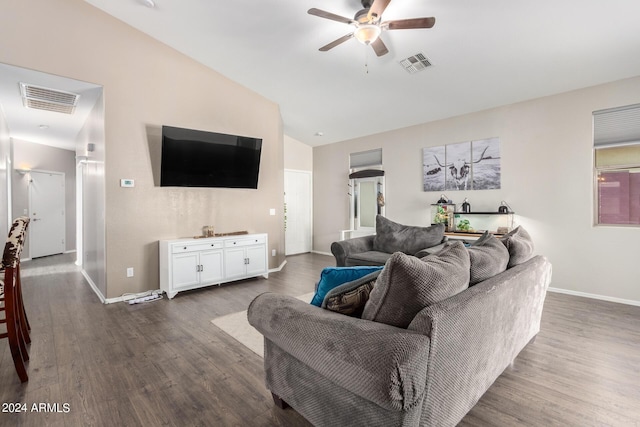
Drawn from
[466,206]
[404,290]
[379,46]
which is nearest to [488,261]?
[404,290]

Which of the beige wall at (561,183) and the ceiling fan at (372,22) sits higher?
the ceiling fan at (372,22)

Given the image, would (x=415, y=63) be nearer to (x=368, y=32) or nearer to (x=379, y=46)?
(x=379, y=46)

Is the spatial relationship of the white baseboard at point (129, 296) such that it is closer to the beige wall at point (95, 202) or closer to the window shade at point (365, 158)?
the beige wall at point (95, 202)

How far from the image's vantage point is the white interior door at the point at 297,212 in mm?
7309

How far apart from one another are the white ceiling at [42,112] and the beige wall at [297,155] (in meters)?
3.80

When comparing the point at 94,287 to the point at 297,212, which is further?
the point at 297,212

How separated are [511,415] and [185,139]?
4.39m

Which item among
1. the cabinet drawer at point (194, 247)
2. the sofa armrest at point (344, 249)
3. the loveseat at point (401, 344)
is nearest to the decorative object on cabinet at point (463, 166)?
the sofa armrest at point (344, 249)

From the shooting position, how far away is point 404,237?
14.2 ft

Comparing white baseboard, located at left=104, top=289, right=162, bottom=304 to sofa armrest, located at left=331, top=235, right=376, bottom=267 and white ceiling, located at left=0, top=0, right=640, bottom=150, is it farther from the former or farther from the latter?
white ceiling, located at left=0, top=0, right=640, bottom=150

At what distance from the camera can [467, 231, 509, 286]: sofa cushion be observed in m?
1.74

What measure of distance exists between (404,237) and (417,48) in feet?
7.82

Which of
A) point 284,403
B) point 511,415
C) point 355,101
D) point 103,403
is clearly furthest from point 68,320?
point 355,101

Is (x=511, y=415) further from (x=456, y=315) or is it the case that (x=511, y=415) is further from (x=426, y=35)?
(x=426, y=35)
